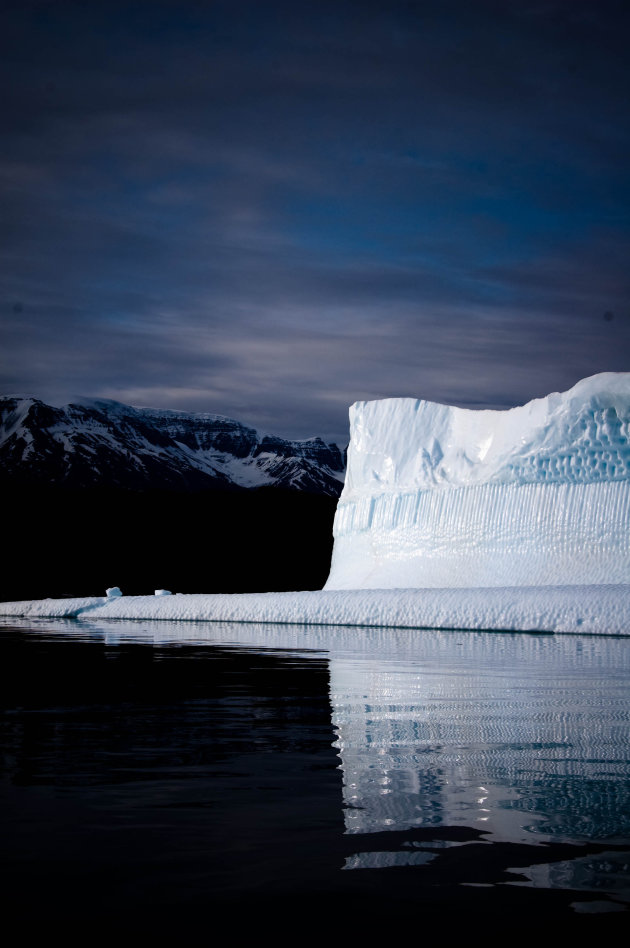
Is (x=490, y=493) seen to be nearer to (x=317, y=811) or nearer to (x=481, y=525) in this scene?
(x=481, y=525)

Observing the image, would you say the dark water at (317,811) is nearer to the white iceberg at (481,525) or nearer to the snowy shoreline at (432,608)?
the snowy shoreline at (432,608)

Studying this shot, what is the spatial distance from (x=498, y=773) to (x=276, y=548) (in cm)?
6877

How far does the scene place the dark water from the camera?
2016 millimetres

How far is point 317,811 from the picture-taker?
284 centimetres

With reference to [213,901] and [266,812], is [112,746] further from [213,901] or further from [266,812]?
[213,901]

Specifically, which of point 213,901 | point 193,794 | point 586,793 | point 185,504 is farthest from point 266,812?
point 185,504

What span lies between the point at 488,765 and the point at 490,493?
1566 centimetres

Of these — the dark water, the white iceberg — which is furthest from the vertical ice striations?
the dark water

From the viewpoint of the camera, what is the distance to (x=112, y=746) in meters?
4.04

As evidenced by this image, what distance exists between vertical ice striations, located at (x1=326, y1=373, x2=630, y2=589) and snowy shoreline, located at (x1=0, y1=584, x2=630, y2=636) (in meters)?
2.10

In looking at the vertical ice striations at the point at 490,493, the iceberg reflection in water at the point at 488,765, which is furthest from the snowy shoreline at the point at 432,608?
the iceberg reflection in water at the point at 488,765

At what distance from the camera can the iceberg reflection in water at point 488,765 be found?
7.95ft

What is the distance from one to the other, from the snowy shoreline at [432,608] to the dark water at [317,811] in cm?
842

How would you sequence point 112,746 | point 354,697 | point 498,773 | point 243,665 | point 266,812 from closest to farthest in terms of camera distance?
point 266,812
point 498,773
point 112,746
point 354,697
point 243,665
